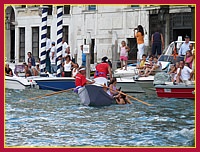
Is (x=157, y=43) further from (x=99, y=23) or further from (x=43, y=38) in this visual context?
(x=99, y=23)

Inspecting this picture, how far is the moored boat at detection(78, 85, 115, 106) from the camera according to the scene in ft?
46.9

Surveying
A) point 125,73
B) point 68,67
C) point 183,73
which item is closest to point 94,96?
point 183,73

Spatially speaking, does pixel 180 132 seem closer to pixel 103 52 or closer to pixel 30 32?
pixel 103 52

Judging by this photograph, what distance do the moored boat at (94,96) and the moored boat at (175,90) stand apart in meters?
1.71

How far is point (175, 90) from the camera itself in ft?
50.8

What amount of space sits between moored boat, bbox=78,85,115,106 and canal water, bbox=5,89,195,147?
0.62 ft

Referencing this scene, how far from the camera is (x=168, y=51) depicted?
18125 millimetres

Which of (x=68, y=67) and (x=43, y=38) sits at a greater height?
(x=43, y=38)

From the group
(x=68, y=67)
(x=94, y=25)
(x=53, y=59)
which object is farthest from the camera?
(x=94, y=25)

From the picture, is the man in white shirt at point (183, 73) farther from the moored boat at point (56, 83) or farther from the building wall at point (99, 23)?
the building wall at point (99, 23)

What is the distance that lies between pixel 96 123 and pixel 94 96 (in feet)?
8.47

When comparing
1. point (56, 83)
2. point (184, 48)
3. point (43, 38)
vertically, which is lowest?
point (56, 83)

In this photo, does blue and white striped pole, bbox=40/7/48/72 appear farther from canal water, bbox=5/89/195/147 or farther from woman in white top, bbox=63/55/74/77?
canal water, bbox=5/89/195/147

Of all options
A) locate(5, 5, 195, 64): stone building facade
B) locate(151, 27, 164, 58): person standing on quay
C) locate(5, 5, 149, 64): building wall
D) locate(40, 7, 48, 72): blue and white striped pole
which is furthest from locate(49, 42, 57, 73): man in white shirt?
locate(5, 5, 149, 64): building wall
